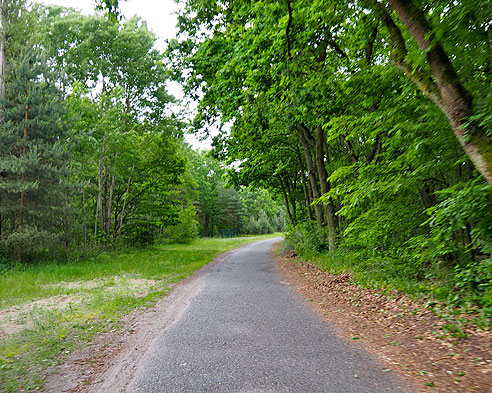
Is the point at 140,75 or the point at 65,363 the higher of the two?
the point at 140,75

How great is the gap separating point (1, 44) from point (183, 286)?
13564mm

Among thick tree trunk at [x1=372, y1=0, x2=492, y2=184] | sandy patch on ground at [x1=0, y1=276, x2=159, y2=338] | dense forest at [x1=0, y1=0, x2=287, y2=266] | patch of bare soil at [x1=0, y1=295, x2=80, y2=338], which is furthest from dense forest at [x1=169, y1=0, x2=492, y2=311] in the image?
patch of bare soil at [x1=0, y1=295, x2=80, y2=338]

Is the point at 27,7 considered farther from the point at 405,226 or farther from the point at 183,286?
the point at 405,226

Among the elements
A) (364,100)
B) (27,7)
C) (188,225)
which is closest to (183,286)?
(364,100)

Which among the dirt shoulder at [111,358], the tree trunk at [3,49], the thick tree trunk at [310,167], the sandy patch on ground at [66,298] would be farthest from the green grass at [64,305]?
the tree trunk at [3,49]

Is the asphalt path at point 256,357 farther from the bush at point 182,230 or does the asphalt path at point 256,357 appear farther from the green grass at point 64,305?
the bush at point 182,230

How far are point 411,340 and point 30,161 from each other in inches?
557

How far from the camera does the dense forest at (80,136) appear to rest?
1246cm

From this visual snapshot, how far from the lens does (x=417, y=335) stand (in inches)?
166

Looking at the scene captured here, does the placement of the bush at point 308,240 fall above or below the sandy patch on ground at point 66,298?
above

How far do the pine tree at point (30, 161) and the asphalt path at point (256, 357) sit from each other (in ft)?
32.9

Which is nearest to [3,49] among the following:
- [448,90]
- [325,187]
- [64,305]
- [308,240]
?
[64,305]

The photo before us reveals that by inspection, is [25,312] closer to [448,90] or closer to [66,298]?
→ [66,298]

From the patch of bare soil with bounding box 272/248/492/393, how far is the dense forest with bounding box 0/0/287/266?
35.9 ft
